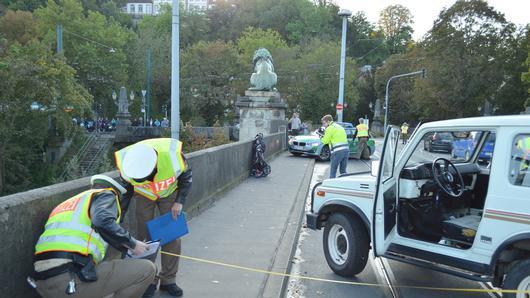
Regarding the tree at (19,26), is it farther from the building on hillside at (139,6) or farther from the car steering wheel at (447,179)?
the building on hillside at (139,6)

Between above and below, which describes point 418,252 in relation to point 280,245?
above

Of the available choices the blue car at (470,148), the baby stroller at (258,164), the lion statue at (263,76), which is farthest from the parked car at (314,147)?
the blue car at (470,148)

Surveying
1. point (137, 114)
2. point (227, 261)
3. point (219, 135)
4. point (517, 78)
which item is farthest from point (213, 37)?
point (227, 261)

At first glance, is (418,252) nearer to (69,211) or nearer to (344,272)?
(344,272)

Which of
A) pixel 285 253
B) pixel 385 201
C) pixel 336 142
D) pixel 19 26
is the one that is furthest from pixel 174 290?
pixel 19 26

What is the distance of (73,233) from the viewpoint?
3455mm

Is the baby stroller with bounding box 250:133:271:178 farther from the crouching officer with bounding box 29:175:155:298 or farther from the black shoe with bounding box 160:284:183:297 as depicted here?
the crouching officer with bounding box 29:175:155:298

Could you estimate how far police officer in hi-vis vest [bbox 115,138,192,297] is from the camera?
14.2 feet

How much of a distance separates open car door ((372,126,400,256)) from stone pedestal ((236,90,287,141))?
2168 centimetres

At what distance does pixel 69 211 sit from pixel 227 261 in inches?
118

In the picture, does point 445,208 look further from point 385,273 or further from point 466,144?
point 466,144

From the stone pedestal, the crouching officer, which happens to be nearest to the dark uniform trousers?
the crouching officer

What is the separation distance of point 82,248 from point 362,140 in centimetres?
1812

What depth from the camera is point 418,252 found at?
5188mm
